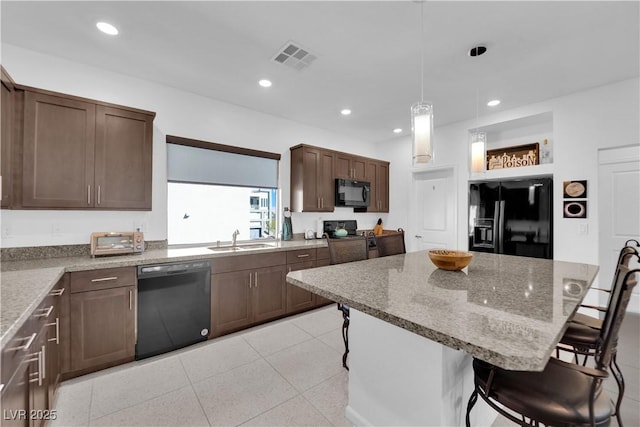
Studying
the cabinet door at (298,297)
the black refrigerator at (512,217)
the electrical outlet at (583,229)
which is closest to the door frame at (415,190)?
the black refrigerator at (512,217)

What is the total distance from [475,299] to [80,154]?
320cm

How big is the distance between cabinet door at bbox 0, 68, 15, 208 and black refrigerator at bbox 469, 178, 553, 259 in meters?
5.22

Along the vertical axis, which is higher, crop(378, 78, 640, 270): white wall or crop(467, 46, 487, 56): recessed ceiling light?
crop(467, 46, 487, 56): recessed ceiling light

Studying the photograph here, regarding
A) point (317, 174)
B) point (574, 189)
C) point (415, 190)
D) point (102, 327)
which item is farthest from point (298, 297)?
point (574, 189)

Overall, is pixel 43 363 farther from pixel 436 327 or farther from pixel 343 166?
pixel 343 166

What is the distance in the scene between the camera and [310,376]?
2164 millimetres

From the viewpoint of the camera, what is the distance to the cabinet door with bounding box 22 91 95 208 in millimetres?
2150

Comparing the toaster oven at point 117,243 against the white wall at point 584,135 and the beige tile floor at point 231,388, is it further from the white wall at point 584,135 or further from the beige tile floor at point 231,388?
the white wall at point 584,135

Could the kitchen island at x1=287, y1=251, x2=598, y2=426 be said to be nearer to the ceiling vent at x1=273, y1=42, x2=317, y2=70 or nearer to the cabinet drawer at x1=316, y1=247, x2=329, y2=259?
the cabinet drawer at x1=316, y1=247, x2=329, y2=259

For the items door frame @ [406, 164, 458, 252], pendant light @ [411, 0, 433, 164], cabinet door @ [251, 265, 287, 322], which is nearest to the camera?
pendant light @ [411, 0, 433, 164]

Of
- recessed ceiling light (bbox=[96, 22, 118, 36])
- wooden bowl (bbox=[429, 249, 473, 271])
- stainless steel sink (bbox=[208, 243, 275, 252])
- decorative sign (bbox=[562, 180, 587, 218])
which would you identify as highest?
recessed ceiling light (bbox=[96, 22, 118, 36])

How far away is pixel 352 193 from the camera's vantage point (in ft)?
15.0

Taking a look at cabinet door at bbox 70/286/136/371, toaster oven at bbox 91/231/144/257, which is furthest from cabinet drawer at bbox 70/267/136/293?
toaster oven at bbox 91/231/144/257

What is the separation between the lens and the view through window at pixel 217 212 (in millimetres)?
3223
